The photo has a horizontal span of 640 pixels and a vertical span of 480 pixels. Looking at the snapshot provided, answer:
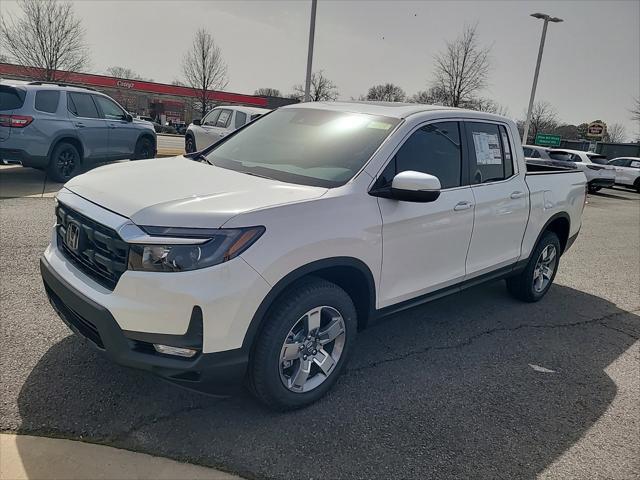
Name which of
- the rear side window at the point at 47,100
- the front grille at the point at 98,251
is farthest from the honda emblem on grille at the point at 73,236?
the rear side window at the point at 47,100

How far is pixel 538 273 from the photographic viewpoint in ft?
17.2

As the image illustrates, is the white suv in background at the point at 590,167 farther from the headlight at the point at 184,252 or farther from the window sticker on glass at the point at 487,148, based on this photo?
the headlight at the point at 184,252

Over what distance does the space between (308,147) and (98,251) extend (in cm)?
160

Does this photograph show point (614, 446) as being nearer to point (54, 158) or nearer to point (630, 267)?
point (630, 267)

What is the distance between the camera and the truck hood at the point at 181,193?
7.85ft

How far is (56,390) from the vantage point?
2848 millimetres

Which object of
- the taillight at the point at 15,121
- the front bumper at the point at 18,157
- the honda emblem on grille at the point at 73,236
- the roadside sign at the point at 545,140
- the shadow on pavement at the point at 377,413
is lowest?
the shadow on pavement at the point at 377,413

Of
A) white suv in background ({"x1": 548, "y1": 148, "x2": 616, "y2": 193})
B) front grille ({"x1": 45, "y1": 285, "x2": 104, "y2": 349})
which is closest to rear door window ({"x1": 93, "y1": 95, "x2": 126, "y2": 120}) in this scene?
front grille ({"x1": 45, "y1": 285, "x2": 104, "y2": 349})

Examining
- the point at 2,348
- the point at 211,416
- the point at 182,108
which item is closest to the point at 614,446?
the point at 211,416

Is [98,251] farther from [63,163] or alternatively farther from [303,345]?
[63,163]

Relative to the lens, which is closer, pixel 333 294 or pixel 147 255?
pixel 147 255

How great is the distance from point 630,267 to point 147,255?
24.7ft

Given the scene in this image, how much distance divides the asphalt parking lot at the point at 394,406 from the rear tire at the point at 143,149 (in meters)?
7.53

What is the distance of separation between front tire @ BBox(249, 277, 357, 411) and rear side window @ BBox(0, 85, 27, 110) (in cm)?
831
